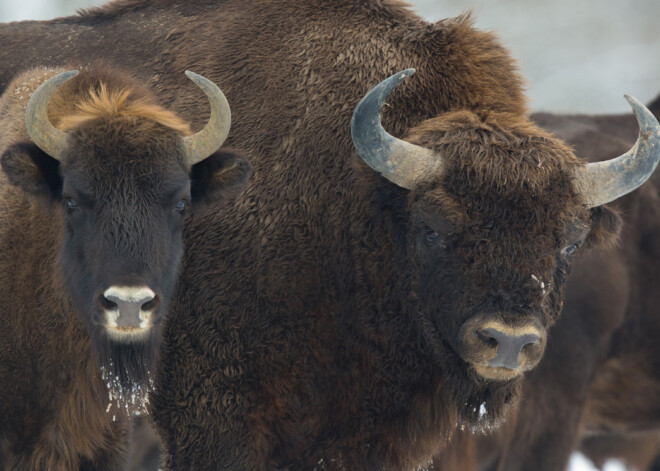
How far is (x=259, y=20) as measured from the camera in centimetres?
724

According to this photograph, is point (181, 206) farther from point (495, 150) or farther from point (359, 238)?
point (495, 150)

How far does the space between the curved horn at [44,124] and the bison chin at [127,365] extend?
1013 millimetres

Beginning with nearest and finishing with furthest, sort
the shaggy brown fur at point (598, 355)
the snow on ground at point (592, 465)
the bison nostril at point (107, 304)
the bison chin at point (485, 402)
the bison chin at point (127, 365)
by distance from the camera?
1. the bison nostril at point (107, 304)
2. the bison chin at point (127, 365)
3. the bison chin at point (485, 402)
4. the shaggy brown fur at point (598, 355)
5. the snow on ground at point (592, 465)

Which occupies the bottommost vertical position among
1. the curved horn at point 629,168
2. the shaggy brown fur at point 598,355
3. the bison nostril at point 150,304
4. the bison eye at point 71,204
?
the shaggy brown fur at point 598,355

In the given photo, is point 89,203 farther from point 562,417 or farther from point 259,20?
point 562,417

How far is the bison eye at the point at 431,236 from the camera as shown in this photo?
6.18 meters

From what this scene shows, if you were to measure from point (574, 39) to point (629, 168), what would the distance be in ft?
68.5

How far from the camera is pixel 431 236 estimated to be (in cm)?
621

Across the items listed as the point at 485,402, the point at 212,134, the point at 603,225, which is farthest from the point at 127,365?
the point at 603,225

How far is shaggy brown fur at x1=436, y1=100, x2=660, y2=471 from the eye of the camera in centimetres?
956

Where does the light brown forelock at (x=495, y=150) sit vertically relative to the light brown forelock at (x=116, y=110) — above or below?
below

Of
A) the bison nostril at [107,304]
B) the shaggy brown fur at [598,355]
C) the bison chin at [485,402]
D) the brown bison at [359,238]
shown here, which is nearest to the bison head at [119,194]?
the bison nostril at [107,304]

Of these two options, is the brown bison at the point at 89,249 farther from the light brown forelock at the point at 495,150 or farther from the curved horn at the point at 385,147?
the light brown forelock at the point at 495,150

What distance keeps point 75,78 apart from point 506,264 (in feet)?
9.20
